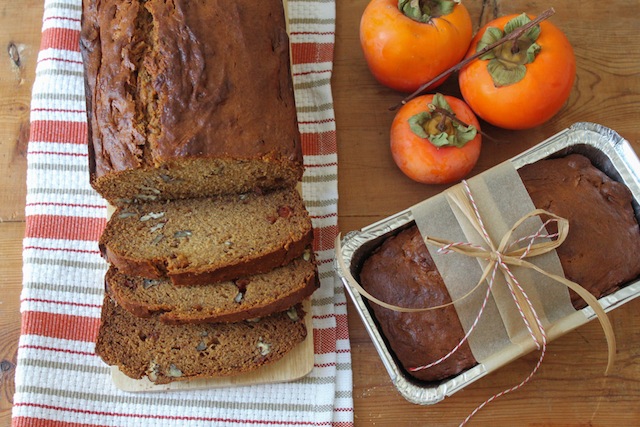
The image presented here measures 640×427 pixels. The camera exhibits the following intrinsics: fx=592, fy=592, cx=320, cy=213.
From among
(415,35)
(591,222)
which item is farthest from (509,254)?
(415,35)

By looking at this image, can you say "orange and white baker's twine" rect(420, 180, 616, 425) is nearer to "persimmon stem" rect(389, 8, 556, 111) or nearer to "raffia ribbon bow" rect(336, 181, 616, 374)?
"raffia ribbon bow" rect(336, 181, 616, 374)

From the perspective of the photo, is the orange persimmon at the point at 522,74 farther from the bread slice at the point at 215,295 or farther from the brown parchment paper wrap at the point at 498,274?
the bread slice at the point at 215,295

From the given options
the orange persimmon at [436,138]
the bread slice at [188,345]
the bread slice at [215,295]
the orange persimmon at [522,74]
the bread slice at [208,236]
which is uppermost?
the orange persimmon at [522,74]

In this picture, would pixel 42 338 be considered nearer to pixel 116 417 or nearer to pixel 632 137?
pixel 116 417

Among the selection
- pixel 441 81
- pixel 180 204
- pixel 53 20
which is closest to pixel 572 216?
pixel 441 81

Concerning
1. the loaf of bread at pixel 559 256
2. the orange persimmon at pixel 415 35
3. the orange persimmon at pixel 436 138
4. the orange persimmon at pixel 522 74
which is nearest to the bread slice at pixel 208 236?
the loaf of bread at pixel 559 256

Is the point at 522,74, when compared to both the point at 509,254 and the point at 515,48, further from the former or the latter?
the point at 509,254
